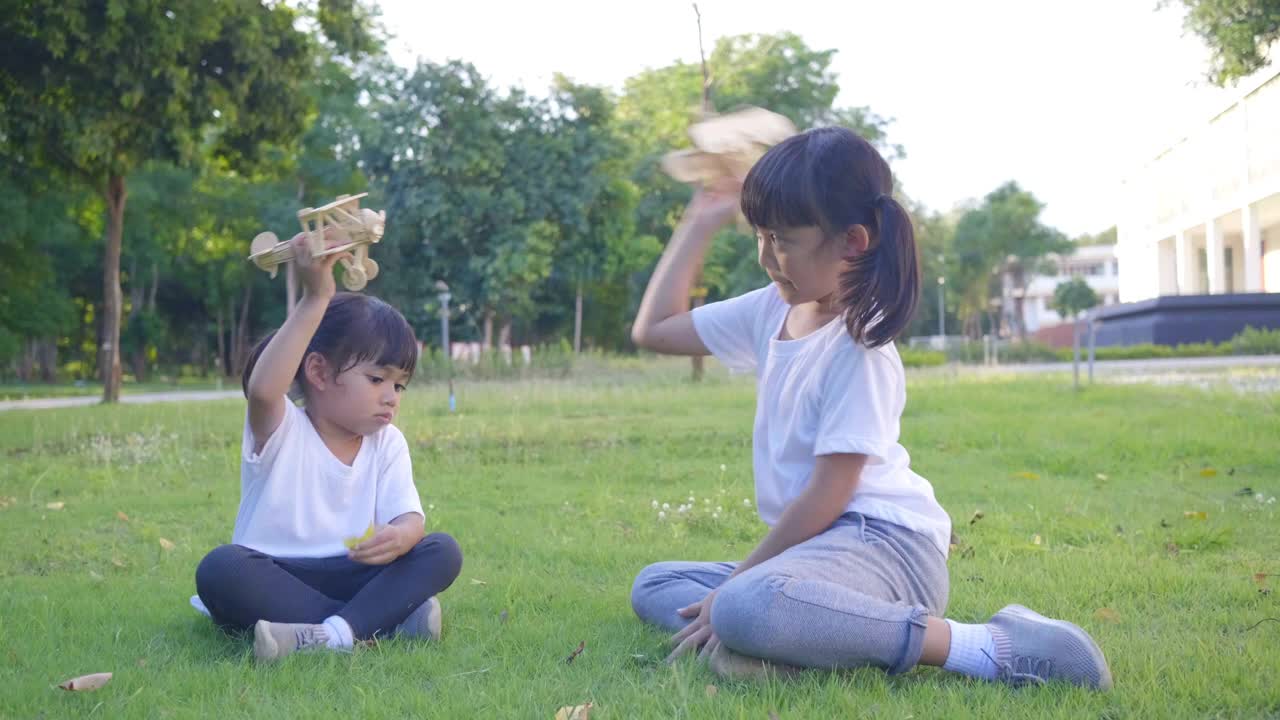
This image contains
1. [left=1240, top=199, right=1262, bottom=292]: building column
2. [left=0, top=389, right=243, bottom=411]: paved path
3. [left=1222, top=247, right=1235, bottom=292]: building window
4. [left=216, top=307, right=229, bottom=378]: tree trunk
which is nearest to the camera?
[left=0, top=389, right=243, bottom=411]: paved path

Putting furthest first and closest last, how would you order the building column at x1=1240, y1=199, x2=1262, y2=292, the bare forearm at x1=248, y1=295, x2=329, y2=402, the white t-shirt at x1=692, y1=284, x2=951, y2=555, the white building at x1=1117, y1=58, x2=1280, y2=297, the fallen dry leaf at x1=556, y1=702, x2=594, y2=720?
1. the building column at x1=1240, y1=199, x2=1262, y2=292
2. the white building at x1=1117, y1=58, x2=1280, y2=297
3. the bare forearm at x1=248, y1=295, x2=329, y2=402
4. the white t-shirt at x1=692, y1=284, x2=951, y2=555
5. the fallen dry leaf at x1=556, y1=702, x2=594, y2=720

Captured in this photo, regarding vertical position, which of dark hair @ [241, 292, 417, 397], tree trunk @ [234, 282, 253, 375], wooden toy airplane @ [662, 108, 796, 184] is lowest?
dark hair @ [241, 292, 417, 397]

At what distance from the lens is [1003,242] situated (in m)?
61.7

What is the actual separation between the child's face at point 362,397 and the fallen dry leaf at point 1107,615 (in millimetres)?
2196

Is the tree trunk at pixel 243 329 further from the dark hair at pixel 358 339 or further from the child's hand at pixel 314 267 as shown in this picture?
the child's hand at pixel 314 267

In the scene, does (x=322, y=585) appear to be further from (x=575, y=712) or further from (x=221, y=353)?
(x=221, y=353)

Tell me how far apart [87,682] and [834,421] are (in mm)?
1941

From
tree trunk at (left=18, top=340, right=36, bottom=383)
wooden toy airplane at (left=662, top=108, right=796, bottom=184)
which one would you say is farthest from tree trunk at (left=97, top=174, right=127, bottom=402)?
tree trunk at (left=18, top=340, right=36, bottom=383)

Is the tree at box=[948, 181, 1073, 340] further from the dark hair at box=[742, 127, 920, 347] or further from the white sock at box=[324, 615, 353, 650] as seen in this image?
the white sock at box=[324, 615, 353, 650]

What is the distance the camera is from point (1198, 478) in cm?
692

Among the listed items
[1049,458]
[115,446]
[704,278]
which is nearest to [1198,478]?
[1049,458]

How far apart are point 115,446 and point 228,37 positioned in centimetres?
784

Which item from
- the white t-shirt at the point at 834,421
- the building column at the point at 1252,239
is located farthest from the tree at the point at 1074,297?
the white t-shirt at the point at 834,421

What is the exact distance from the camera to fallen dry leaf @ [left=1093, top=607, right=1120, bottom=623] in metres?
3.50
